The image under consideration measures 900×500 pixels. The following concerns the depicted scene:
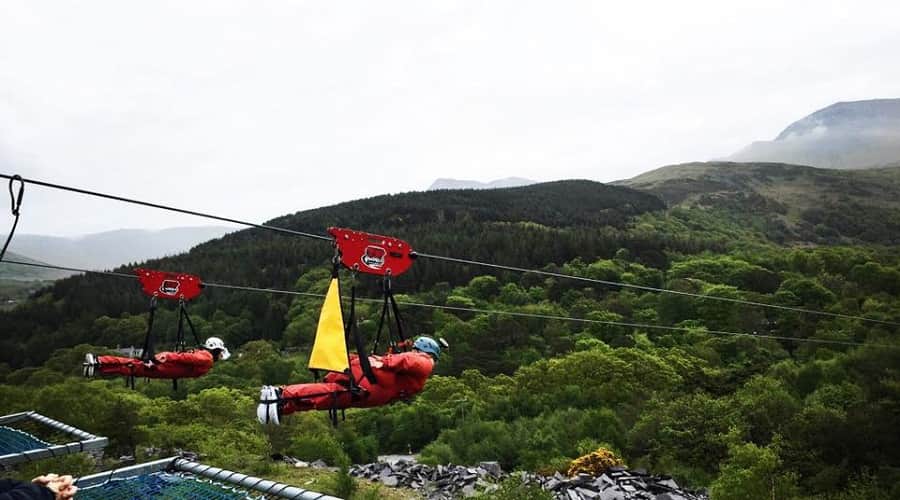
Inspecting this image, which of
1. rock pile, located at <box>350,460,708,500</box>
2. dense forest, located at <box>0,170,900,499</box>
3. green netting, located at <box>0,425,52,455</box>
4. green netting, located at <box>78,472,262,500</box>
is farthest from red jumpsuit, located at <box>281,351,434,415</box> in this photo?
rock pile, located at <box>350,460,708,500</box>

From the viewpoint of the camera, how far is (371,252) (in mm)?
6637

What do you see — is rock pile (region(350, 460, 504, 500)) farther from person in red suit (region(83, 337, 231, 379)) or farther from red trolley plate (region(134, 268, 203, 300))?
red trolley plate (region(134, 268, 203, 300))

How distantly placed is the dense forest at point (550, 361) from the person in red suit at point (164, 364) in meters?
9.47

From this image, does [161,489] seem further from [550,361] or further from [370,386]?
[550,361]

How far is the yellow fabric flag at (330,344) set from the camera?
19.1 feet

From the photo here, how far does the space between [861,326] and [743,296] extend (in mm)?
13800

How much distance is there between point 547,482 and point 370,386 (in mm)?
22479

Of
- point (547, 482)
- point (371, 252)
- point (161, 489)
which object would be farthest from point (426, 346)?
point (547, 482)

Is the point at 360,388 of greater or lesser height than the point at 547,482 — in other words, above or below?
above

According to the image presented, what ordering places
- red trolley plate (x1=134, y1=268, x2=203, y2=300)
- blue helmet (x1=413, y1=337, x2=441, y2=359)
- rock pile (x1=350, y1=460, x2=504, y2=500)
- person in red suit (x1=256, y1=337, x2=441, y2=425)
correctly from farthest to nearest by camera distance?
rock pile (x1=350, y1=460, x2=504, y2=500), red trolley plate (x1=134, y1=268, x2=203, y2=300), blue helmet (x1=413, y1=337, x2=441, y2=359), person in red suit (x1=256, y1=337, x2=441, y2=425)

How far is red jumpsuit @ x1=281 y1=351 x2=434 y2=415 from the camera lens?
19.3 ft

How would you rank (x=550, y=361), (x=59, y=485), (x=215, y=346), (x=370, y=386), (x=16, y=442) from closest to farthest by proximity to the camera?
(x=59, y=485) < (x=370, y=386) < (x=16, y=442) < (x=215, y=346) < (x=550, y=361)

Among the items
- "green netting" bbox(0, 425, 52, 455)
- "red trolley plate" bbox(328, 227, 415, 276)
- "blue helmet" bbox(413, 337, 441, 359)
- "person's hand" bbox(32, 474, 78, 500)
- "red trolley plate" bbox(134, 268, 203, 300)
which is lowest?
"green netting" bbox(0, 425, 52, 455)

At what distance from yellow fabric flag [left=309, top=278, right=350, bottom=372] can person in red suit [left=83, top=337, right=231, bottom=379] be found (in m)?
4.40
